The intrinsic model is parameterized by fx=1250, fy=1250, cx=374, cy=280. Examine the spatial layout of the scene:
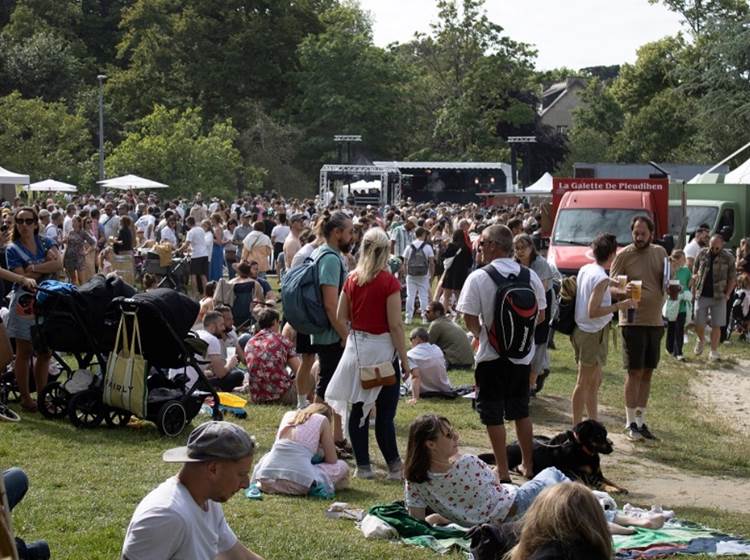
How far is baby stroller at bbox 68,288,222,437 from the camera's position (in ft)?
34.9

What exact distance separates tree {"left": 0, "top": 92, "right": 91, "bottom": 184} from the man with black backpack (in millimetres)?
43150

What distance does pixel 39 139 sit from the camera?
50969 mm

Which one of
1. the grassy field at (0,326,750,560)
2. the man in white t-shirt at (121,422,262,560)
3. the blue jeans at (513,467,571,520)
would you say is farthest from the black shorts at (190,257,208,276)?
the man in white t-shirt at (121,422,262,560)

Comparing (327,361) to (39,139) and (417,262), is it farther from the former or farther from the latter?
(39,139)

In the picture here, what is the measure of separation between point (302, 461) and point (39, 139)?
4468cm

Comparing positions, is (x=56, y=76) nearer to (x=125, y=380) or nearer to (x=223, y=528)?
(x=125, y=380)

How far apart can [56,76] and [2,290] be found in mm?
57902

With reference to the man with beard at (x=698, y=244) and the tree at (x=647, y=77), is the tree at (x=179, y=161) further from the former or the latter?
the tree at (x=647, y=77)

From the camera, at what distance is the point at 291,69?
76.6 m

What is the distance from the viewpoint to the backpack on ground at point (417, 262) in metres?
21.3

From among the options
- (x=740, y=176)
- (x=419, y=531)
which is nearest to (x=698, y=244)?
(x=419, y=531)

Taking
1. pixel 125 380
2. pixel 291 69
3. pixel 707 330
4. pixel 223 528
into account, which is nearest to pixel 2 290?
pixel 125 380

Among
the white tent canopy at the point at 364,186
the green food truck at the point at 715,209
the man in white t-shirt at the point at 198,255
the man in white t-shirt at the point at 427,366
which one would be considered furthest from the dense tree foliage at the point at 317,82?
the man in white t-shirt at the point at 427,366

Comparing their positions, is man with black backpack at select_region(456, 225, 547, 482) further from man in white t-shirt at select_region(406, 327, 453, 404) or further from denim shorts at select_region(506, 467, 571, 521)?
man in white t-shirt at select_region(406, 327, 453, 404)
